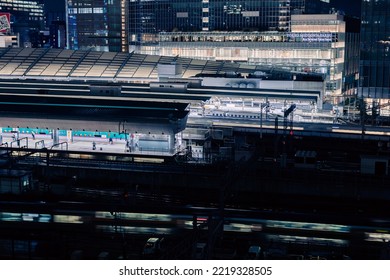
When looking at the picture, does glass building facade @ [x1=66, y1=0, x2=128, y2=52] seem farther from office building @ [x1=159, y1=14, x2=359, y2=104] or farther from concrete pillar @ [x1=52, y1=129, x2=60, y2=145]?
concrete pillar @ [x1=52, y1=129, x2=60, y2=145]

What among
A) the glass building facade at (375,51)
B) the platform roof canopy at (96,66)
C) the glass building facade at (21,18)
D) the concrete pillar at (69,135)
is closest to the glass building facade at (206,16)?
the glass building facade at (375,51)

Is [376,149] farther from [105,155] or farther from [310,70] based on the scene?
[310,70]

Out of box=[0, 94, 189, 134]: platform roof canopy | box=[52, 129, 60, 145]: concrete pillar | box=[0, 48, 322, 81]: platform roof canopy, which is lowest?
box=[52, 129, 60, 145]: concrete pillar

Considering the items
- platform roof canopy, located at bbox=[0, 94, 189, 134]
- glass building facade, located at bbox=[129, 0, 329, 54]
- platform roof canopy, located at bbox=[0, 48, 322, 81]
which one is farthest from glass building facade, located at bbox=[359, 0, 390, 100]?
platform roof canopy, located at bbox=[0, 94, 189, 134]

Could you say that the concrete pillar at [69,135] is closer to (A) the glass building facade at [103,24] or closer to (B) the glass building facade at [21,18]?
(A) the glass building facade at [103,24]

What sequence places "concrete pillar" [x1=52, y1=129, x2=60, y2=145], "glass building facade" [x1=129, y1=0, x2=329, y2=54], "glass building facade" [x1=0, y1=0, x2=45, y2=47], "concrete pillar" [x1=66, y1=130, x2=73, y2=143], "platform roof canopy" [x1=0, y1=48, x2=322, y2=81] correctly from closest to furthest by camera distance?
"concrete pillar" [x1=66, y1=130, x2=73, y2=143] < "concrete pillar" [x1=52, y1=129, x2=60, y2=145] < "platform roof canopy" [x1=0, y1=48, x2=322, y2=81] < "glass building facade" [x1=129, y1=0, x2=329, y2=54] < "glass building facade" [x1=0, y1=0, x2=45, y2=47]

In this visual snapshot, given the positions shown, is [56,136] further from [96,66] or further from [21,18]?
[21,18]

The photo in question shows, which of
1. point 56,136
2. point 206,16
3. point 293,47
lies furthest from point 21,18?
point 56,136
